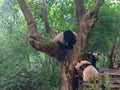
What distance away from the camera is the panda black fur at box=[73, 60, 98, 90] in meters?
5.87

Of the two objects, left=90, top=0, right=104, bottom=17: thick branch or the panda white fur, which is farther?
left=90, top=0, right=104, bottom=17: thick branch

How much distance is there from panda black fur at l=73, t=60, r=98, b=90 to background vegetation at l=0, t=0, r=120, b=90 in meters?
1.15

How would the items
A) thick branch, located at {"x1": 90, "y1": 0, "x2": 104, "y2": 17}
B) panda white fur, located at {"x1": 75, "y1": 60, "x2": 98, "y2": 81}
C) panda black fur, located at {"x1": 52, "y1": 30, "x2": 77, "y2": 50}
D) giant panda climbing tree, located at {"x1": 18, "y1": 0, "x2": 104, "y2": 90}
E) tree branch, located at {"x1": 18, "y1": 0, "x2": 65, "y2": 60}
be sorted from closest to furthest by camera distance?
1. panda white fur, located at {"x1": 75, "y1": 60, "x2": 98, "y2": 81}
2. thick branch, located at {"x1": 90, "y1": 0, "x2": 104, "y2": 17}
3. giant panda climbing tree, located at {"x1": 18, "y1": 0, "x2": 104, "y2": 90}
4. tree branch, located at {"x1": 18, "y1": 0, "x2": 65, "y2": 60}
5. panda black fur, located at {"x1": 52, "y1": 30, "x2": 77, "y2": 50}

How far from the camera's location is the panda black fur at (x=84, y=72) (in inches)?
231

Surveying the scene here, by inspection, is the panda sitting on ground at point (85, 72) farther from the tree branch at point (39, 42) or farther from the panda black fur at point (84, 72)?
the tree branch at point (39, 42)

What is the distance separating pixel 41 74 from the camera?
766 centimetres

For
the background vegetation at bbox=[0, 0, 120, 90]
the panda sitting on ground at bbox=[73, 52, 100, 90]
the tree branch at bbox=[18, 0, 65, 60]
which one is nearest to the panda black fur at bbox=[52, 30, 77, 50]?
the background vegetation at bbox=[0, 0, 120, 90]

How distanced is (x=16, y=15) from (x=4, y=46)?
4205 mm

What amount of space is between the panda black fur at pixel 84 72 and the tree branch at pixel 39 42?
0.62 m

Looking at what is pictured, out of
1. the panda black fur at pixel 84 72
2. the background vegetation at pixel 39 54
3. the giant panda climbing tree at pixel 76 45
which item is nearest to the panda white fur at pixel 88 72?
the panda black fur at pixel 84 72

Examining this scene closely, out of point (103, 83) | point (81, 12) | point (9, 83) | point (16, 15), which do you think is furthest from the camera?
point (16, 15)

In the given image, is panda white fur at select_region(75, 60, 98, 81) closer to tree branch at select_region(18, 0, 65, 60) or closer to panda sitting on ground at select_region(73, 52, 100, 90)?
panda sitting on ground at select_region(73, 52, 100, 90)

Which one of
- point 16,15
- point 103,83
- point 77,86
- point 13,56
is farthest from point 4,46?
point 103,83

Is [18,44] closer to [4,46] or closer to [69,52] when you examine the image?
[4,46]
